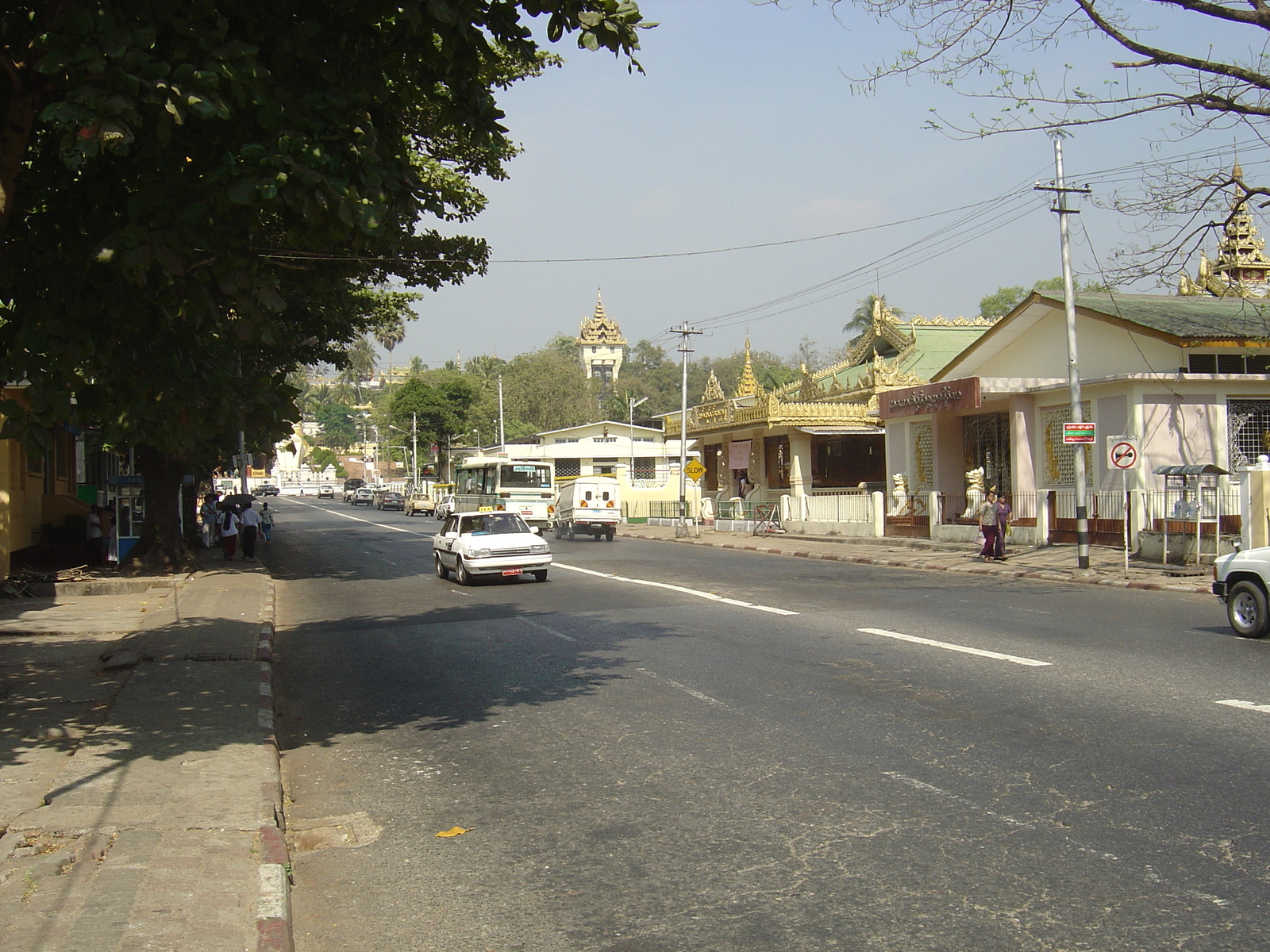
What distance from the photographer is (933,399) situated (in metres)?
30.9

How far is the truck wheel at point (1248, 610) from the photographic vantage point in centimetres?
1167

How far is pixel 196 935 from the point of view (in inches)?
171

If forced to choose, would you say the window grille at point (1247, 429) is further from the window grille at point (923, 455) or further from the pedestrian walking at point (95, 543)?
the pedestrian walking at point (95, 543)

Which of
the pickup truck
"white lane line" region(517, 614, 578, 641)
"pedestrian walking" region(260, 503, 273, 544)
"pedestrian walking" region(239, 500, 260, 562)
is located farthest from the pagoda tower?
"pedestrian walking" region(260, 503, 273, 544)

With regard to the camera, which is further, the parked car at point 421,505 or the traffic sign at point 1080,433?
the parked car at point 421,505

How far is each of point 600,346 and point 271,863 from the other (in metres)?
148

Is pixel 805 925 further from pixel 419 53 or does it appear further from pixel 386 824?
pixel 419 53

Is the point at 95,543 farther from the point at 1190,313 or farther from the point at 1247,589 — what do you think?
the point at 1190,313

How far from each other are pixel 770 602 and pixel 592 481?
21.9 m

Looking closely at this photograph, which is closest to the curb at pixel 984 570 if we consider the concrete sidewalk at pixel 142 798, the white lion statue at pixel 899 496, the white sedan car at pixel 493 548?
the white lion statue at pixel 899 496

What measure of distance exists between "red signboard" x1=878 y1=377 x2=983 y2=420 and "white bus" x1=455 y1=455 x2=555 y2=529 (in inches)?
555

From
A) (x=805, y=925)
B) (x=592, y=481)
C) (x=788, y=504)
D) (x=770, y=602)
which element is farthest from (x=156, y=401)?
(x=788, y=504)

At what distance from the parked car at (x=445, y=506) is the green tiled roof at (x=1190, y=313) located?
29666 millimetres

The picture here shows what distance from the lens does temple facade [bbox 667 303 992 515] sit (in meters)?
40.5
